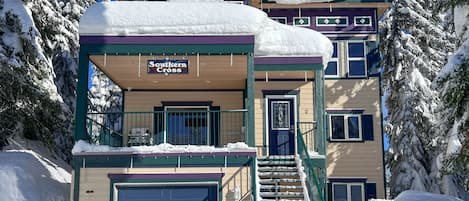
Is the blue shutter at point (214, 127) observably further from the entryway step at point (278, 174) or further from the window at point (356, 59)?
the window at point (356, 59)

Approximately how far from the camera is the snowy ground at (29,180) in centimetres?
1367

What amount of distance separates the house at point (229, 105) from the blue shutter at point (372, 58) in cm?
4

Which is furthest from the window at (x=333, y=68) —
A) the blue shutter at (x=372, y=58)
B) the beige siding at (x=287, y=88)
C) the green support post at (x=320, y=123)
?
the green support post at (x=320, y=123)

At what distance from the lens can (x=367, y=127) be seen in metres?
19.0

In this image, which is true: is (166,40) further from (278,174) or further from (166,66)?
(278,174)

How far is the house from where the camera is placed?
13.3 m

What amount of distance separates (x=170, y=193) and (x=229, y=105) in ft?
16.6

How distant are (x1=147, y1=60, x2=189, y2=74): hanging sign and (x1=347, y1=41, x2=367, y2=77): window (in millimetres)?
7555

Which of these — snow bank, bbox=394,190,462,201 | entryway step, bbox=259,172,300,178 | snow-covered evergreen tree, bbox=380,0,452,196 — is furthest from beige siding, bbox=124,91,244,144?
snow-covered evergreen tree, bbox=380,0,452,196

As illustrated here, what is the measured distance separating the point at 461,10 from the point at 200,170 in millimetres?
6920

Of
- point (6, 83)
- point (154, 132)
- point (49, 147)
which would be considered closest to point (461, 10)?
point (154, 132)

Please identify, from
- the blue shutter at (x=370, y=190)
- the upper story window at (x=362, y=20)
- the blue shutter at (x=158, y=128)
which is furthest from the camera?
the upper story window at (x=362, y=20)

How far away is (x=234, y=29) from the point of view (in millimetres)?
13555

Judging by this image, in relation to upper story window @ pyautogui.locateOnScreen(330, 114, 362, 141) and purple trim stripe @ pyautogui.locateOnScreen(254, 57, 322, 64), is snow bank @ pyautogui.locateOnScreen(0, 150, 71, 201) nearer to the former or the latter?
purple trim stripe @ pyautogui.locateOnScreen(254, 57, 322, 64)
